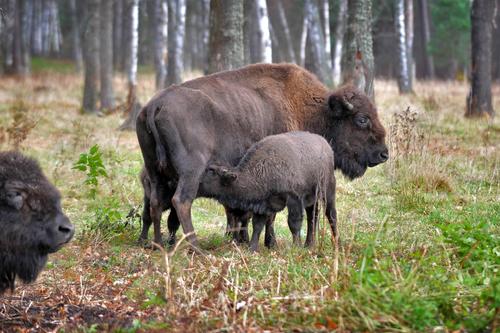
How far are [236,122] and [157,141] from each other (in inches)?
40.2

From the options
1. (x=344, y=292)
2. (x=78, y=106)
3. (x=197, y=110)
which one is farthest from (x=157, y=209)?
(x=78, y=106)

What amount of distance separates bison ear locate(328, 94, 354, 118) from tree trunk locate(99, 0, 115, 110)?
14.8 m

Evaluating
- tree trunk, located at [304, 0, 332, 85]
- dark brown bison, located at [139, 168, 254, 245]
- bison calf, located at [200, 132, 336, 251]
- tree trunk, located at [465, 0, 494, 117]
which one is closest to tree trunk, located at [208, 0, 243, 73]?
dark brown bison, located at [139, 168, 254, 245]

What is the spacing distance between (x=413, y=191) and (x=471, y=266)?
3843mm

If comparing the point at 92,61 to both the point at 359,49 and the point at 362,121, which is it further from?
the point at 362,121

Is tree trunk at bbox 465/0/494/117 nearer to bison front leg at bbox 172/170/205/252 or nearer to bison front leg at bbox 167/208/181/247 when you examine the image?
bison front leg at bbox 167/208/181/247

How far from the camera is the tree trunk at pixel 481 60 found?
17.7m

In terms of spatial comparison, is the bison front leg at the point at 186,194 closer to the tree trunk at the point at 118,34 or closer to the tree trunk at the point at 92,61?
the tree trunk at the point at 92,61

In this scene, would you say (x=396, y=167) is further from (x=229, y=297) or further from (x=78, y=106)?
(x=78, y=106)

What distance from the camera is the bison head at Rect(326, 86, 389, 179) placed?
897cm

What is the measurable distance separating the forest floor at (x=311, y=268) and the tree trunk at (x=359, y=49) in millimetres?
1906

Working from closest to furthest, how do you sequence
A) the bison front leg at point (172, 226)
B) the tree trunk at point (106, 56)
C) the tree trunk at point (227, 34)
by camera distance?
the bison front leg at point (172, 226) < the tree trunk at point (227, 34) < the tree trunk at point (106, 56)

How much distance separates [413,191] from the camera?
31.7 ft

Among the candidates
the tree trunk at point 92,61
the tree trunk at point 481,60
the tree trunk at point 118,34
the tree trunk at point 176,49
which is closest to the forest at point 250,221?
the tree trunk at point 481,60
